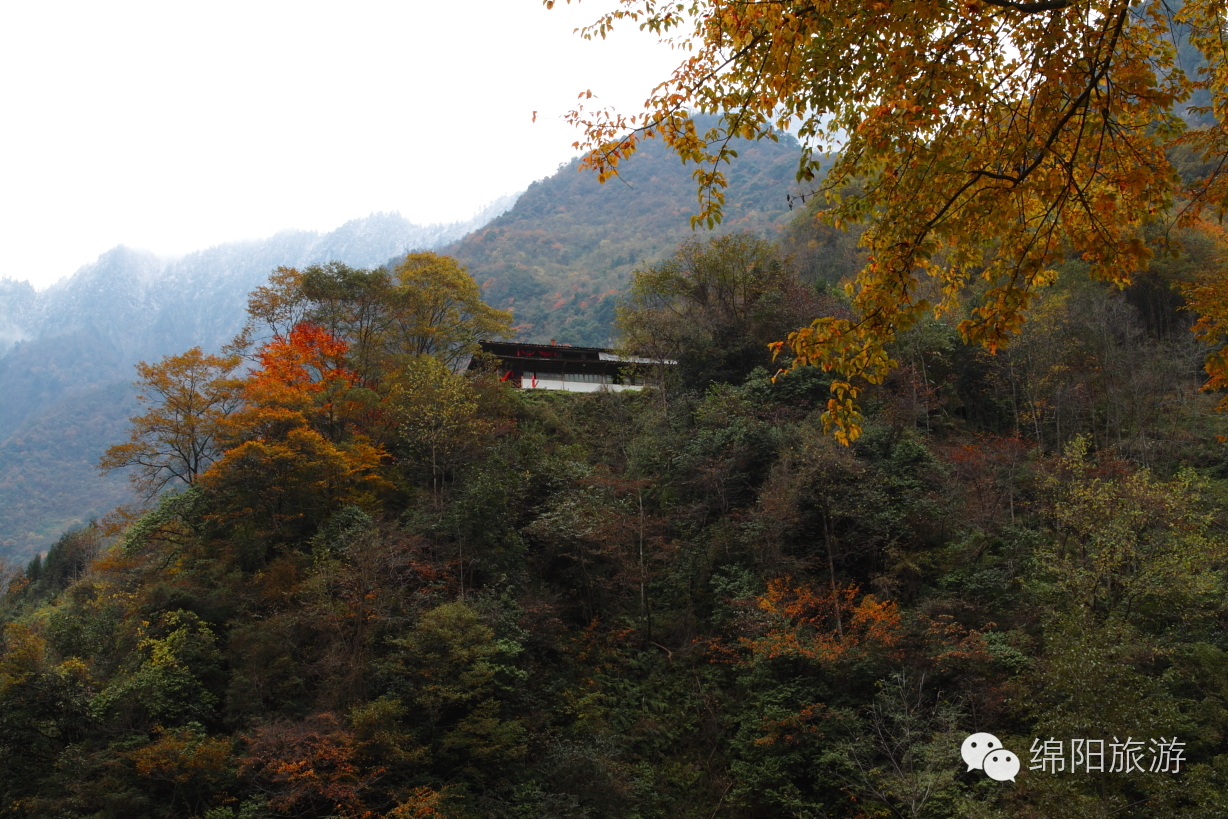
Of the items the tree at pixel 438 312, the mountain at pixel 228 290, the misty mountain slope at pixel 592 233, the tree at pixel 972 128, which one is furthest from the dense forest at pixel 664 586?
the misty mountain slope at pixel 592 233

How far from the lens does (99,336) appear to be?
89.1 metres

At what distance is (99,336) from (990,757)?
109 meters

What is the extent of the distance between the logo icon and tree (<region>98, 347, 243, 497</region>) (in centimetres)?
1777

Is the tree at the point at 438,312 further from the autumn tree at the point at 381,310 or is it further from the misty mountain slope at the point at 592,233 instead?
the misty mountain slope at the point at 592,233

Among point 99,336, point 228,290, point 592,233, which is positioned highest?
point 592,233

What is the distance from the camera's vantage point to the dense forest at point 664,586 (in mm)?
10773

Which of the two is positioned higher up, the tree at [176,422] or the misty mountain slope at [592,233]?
A: the misty mountain slope at [592,233]

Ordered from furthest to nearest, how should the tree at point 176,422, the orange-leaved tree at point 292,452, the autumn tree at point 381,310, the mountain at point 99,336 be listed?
the mountain at point 99,336 → the autumn tree at point 381,310 → the tree at point 176,422 → the orange-leaved tree at point 292,452

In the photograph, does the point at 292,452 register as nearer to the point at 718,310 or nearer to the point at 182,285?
the point at 718,310

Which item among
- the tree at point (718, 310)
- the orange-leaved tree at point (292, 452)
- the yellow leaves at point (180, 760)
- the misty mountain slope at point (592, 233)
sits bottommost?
the yellow leaves at point (180, 760)

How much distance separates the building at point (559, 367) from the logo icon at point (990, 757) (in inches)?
737

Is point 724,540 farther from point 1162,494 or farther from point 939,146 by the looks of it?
point 939,146

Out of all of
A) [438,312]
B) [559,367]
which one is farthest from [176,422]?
[559,367]

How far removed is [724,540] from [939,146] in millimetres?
13895
